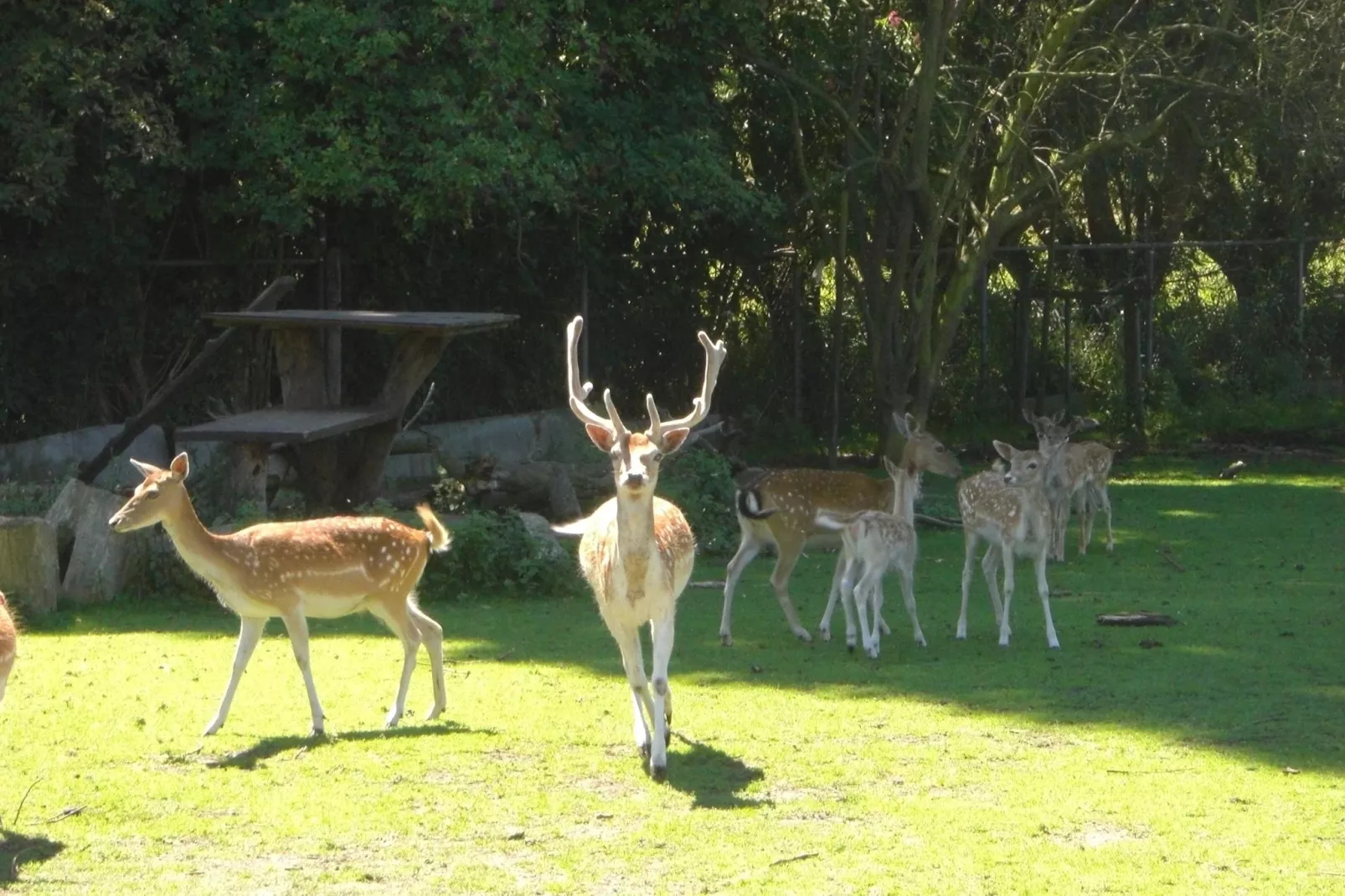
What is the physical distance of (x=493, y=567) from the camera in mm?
12477

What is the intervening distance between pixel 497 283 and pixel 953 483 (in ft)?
16.9

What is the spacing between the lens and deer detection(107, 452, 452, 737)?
8.02 metres

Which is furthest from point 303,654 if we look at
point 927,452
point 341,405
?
point 927,452

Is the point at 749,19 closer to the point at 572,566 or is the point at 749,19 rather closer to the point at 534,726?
the point at 572,566

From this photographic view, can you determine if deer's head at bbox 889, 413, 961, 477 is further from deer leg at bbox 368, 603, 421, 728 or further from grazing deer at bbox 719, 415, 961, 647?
deer leg at bbox 368, 603, 421, 728

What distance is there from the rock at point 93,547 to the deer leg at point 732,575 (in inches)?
157

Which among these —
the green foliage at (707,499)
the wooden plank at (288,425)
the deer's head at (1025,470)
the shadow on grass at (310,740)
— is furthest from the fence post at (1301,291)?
the shadow on grass at (310,740)

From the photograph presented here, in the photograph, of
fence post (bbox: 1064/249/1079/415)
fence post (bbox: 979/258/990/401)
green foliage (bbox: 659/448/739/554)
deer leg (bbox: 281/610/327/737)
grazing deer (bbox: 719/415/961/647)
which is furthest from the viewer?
fence post (bbox: 1064/249/1079/415)

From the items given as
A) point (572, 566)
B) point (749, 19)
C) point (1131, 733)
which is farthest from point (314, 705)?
point (749, 19)

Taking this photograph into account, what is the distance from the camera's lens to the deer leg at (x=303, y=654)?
25.6 feet

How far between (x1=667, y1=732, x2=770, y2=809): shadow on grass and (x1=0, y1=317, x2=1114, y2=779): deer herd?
12 centimetres

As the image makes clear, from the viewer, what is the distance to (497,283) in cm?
1819

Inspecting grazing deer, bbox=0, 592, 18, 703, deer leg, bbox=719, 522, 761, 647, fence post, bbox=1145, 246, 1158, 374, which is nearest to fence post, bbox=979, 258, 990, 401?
fence post, bbox=1145, 246, 1158, 374

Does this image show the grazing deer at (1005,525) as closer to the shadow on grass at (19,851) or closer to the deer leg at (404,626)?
the deer leg at (404,626)
